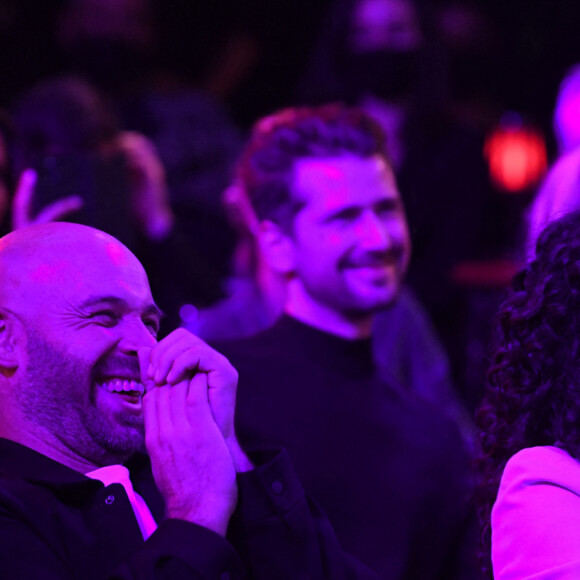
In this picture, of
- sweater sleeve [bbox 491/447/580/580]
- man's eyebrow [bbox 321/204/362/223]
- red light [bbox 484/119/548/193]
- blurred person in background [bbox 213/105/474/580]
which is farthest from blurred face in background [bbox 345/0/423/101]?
red light [bbox 484/119/548/193]

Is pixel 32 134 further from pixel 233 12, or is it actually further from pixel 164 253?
pixel 233 12

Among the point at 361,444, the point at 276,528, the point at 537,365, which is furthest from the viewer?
the point at 361,444

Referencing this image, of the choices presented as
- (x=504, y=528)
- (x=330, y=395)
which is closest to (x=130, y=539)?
(x=504, y=528)

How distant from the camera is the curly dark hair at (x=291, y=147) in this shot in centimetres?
267

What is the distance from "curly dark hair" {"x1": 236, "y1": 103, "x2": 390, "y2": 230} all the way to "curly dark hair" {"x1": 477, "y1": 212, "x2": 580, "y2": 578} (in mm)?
904

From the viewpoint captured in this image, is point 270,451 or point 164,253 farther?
point 164,253

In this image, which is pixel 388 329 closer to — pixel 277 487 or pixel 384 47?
pixel 384 47

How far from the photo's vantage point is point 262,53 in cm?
645

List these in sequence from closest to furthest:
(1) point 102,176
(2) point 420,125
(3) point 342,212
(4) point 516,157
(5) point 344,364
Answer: (5) point 344,364 → (3) point 342,212 → (1) point 102,176 → (2) point 420,125 → (4) point 516,157

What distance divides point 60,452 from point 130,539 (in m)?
0.16

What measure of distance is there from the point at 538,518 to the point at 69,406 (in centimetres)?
66

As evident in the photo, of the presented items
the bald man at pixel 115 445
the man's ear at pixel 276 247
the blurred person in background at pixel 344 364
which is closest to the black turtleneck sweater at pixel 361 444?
the blurred person in background at pixel 344 364

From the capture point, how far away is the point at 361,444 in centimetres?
231

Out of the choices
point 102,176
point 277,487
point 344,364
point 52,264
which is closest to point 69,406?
point 52,264
